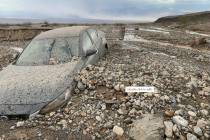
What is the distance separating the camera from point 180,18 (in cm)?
5512

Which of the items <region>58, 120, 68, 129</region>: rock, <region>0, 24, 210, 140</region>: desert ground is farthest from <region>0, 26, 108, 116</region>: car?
<region>58, 120, 68, 129</region>: rock

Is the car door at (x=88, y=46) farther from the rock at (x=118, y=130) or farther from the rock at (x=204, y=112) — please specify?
the rock at (x=204, y=112)

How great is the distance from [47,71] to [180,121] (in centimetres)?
328

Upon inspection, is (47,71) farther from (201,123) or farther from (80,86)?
(201,123)

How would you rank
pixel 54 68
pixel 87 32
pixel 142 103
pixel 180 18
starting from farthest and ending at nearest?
pixel 180 18, pixel 87 32, pixel 54 68, pixel 142 103

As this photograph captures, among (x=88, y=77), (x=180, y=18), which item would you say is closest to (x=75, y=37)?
(x=88, y=77)

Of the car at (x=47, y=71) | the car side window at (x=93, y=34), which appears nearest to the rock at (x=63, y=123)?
the car at (x=47, y=71)

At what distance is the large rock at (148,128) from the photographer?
7.12 metres

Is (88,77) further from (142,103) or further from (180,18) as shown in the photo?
(180,18)

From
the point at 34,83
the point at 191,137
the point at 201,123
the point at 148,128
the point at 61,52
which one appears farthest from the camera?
the point at 61,52

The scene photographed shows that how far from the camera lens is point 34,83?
27.7 ft

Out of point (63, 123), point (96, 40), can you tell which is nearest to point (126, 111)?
point (63, 123)

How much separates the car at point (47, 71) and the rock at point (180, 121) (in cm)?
227

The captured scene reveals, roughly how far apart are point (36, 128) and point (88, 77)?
82.7 inches
